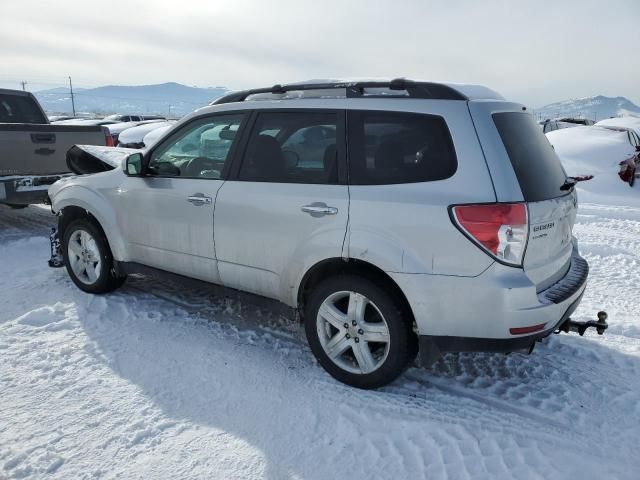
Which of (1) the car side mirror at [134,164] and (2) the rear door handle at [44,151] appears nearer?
(1) the car side mirror at [134,164]

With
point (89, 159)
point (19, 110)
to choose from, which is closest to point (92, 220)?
point (89, 159)

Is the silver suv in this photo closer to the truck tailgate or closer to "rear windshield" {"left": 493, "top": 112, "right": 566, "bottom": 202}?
"rear windshield" {"left": 493, "top": 112, "right": 566, "bottom": 202}

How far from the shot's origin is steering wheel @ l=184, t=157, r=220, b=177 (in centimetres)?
390

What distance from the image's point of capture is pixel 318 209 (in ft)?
10.6

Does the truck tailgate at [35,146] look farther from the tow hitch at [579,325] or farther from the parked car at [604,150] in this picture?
the parked car at [604,150]

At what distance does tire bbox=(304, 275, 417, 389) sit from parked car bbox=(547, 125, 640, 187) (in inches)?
378

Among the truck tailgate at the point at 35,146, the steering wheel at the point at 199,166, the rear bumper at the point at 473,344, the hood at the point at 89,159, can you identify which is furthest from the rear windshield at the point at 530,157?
the truck tailgate at the point at 35,146

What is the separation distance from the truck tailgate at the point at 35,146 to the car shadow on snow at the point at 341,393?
3267 millimetres

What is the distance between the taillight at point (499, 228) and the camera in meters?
2.71

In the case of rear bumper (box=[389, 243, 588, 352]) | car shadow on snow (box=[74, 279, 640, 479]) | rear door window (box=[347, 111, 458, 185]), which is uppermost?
rear door window (box=[347, 111, 458, 185])

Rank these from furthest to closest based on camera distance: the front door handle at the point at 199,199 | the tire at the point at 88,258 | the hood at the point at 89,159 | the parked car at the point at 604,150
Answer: the parked car at the point at 604,150 < the hood at the point at 89,159 < the tire at the point at 88,258 < the front door handle at the point at 199,199

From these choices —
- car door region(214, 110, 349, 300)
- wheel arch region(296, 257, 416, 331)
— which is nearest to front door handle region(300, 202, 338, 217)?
car door region(214, 110, 349, 300)

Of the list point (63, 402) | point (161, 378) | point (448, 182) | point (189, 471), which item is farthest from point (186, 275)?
point (448, 182)

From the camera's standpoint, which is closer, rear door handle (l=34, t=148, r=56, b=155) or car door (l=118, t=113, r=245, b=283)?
car door (l=118, t=113, r=245, b=283)
